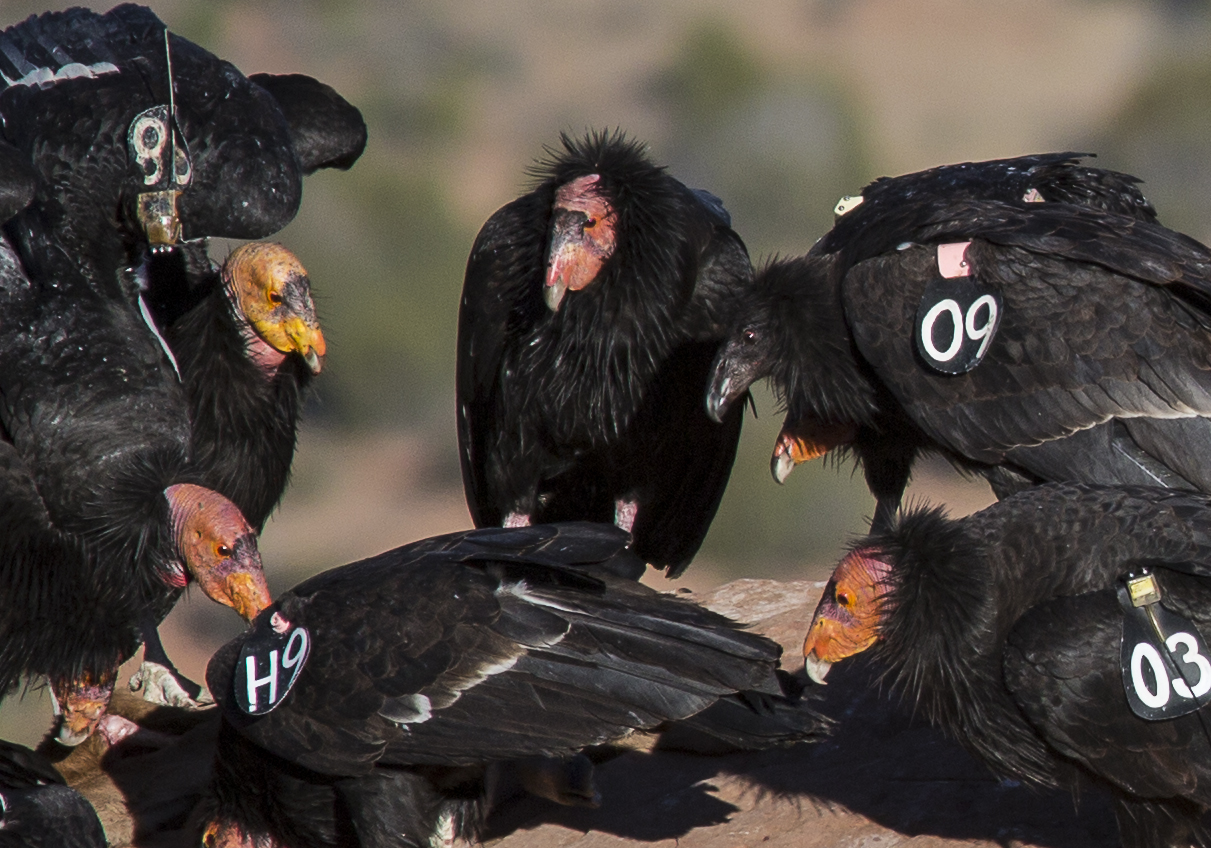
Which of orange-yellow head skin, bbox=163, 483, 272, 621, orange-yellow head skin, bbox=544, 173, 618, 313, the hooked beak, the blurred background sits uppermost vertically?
the blurred background

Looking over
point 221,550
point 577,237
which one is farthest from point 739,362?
point 221,550

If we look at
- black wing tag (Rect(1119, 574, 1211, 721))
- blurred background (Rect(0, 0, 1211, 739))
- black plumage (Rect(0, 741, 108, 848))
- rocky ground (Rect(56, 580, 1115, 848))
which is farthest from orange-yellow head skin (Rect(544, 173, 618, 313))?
blurred background (Rect(0, 0, 1211, 739))

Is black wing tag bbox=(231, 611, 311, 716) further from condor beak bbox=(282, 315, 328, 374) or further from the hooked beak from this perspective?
the hooked beak

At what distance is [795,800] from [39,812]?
80.6 inches

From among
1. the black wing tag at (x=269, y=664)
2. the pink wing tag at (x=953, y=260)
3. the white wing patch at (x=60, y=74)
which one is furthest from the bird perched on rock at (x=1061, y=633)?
the white wing patch at (x=60, y=74)

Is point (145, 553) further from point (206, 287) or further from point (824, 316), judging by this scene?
point (824, 316)

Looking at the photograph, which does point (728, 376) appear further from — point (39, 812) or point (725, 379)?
point (39, 812)

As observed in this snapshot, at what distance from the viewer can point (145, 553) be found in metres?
5.48

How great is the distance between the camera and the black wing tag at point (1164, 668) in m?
4.33

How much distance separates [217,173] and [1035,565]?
9.06 feet

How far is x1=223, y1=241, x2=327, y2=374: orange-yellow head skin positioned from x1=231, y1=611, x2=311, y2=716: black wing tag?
1136 mm

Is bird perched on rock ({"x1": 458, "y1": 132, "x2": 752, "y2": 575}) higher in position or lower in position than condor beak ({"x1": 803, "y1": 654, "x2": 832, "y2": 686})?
higher

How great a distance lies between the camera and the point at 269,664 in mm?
4789

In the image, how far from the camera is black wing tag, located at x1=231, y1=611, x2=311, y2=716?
473 centimetres
